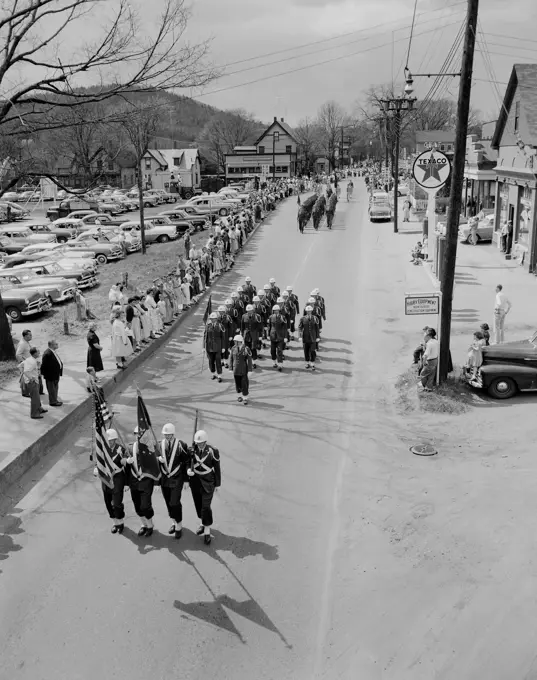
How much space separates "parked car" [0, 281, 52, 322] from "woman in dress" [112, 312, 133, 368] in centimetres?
742

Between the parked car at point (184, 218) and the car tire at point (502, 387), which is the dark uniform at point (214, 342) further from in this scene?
the parked car at point (184, 218)

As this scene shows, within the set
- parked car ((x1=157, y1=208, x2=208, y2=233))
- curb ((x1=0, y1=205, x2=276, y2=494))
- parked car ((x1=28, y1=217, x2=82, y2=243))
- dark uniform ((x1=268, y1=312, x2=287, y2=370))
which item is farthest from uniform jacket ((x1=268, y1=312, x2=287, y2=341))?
parked car ((x1=28, y1=217, x2=82, y2=243))

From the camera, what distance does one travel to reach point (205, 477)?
889 cm

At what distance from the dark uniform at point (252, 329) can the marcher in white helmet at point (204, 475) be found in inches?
308

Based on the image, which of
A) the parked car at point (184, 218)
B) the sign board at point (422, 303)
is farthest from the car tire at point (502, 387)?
the parked car at point (184, 218)

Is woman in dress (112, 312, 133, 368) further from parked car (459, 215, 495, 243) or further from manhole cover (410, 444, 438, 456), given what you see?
parked car (459, 215, 495, 243)

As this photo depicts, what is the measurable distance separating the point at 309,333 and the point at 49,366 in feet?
19.2

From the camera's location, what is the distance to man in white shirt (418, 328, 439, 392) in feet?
46.0

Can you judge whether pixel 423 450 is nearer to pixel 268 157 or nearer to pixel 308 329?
pixel 308 329

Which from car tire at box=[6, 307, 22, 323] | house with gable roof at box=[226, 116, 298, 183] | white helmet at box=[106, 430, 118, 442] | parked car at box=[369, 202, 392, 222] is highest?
house with gable roof at box=[226, 116, 298, 183]

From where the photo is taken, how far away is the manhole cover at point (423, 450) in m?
11.5

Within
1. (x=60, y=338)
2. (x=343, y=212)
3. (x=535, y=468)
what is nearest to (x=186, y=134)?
(x=343, y=212)

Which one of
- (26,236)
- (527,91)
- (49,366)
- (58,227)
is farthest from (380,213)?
(49,366)

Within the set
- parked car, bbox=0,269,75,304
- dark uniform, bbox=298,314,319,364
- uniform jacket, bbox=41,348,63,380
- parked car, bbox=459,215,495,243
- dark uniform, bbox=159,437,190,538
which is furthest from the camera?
parked car, bbox=459,215,495,243
